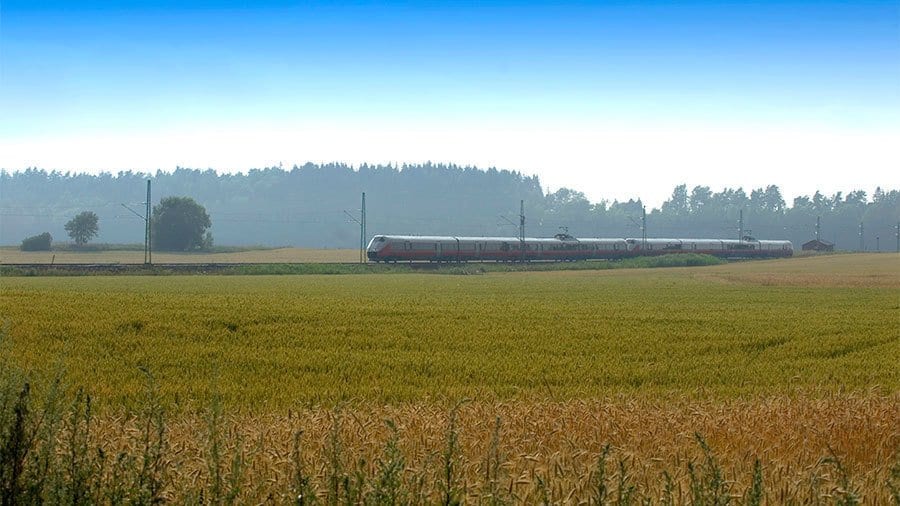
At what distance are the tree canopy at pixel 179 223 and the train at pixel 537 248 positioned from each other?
Result: 62360 mm

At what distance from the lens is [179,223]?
13675 centimetres

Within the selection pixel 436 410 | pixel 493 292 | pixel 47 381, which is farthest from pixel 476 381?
pixel 493 292

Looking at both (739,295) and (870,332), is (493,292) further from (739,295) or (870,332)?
(870,332)

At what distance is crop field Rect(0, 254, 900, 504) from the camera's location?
7301 millimetres

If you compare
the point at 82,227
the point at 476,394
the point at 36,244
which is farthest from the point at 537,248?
the point at 82,227

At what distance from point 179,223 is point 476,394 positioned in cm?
13001

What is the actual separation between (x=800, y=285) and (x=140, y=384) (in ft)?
163

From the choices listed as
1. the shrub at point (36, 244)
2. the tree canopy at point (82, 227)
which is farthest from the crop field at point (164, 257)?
the tree canopy at point (82, 227)

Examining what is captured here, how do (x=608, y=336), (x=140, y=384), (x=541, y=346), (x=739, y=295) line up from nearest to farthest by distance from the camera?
1. (x=140, y=384)
2. (x=541, y=346)
3. (x=608, y=336)
4. (x=739, y=295)

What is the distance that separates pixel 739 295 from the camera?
44.5 meters

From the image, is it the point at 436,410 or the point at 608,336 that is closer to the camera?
the point at 436,410

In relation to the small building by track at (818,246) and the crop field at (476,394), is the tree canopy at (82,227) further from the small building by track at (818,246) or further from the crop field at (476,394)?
the crop field at (476,394)

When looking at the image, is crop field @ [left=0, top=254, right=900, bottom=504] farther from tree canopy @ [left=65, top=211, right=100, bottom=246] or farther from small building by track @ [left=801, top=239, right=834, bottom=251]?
small building by track @ [left=801, top=239, right=834, bottom=251]

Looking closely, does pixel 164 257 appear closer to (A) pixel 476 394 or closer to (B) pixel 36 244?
(B) pixel 36 244
